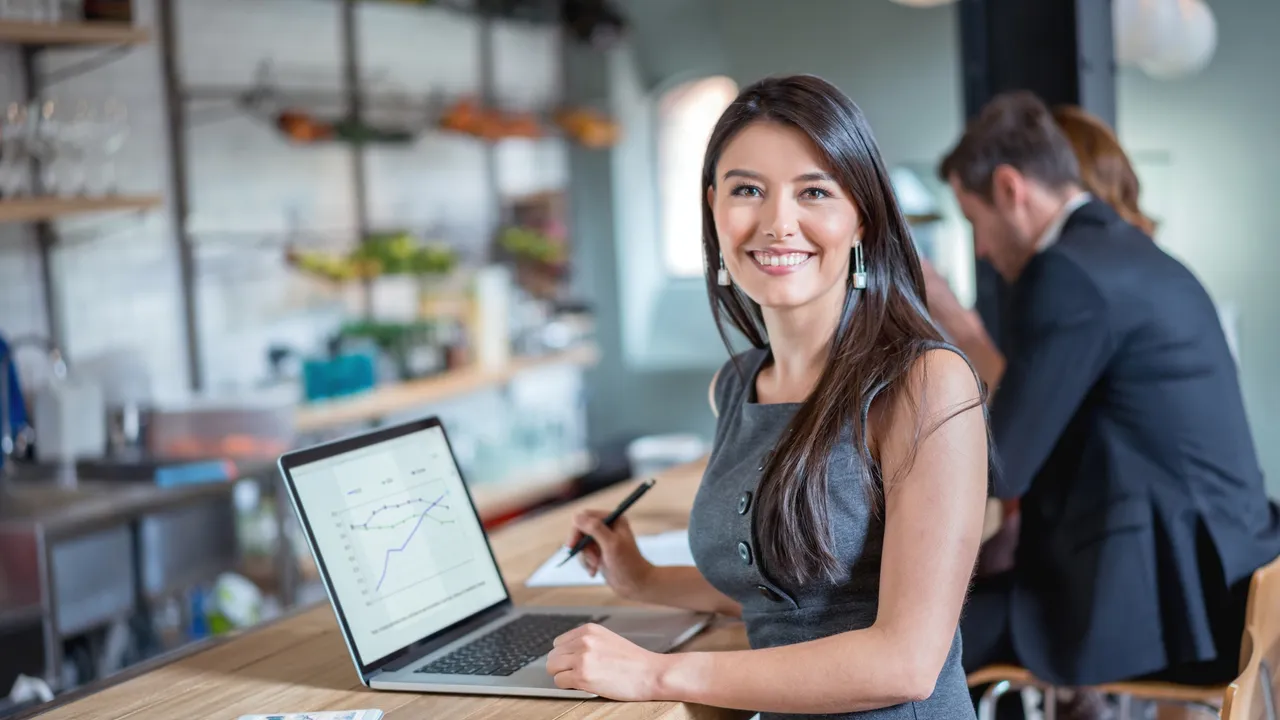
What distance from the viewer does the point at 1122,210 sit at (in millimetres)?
2910

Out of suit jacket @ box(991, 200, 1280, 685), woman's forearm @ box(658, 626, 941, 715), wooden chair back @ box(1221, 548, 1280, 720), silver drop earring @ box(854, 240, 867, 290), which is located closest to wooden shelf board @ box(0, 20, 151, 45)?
suit jacket @ box(991, 200, 1280, 685)

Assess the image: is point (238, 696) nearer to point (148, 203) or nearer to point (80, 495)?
point (80, 495)

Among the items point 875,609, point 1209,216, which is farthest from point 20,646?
point 1209,216

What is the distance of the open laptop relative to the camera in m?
1.56

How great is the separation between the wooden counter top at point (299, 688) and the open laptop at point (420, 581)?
1.5 inches

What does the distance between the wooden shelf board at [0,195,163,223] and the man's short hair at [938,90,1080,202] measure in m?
2.50

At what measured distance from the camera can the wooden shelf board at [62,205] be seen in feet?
11.8

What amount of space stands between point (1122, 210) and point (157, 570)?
2628 millimetres

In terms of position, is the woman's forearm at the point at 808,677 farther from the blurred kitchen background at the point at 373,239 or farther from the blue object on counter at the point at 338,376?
the blue object on counter at the point at 338,376

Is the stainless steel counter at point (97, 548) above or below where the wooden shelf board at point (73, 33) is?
below

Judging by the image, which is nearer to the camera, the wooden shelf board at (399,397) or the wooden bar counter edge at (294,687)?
the wooden bar counter edge at (294,687)

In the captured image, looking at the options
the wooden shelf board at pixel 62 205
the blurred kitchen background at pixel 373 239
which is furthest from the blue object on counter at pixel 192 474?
the wooden shelf board at pixel 62 205

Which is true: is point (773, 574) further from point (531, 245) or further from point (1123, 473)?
point (531, 245)

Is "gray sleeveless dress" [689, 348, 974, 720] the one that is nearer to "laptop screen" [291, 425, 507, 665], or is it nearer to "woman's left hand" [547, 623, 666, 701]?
"woman's left hand" [547, 623, 666, 701]
